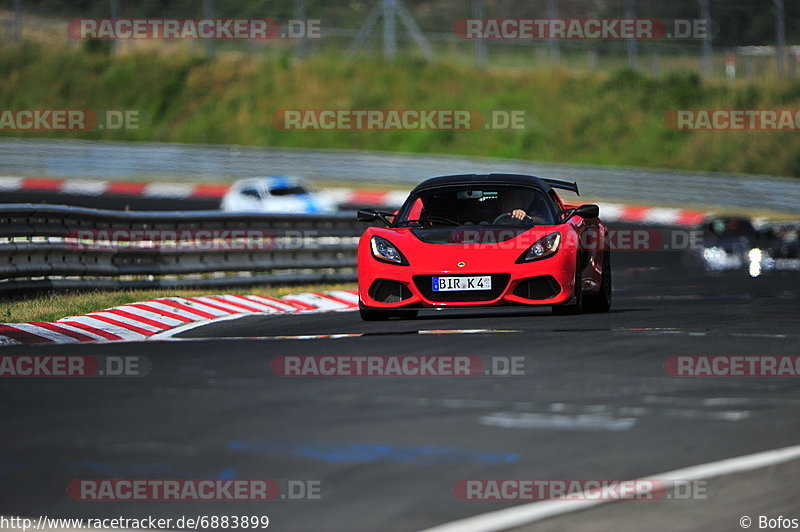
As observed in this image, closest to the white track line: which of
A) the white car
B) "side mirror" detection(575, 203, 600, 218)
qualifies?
"side mirror" detection(575, 203, 600, 218)

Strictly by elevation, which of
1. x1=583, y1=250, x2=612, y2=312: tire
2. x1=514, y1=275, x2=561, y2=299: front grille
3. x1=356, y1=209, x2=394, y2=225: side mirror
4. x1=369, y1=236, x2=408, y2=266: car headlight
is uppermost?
x1=356, y1=209, x2=394, y2=225: side mirror

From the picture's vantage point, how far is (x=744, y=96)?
159 feet

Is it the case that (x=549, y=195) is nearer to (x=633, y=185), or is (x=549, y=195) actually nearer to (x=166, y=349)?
(x=166, y=349)

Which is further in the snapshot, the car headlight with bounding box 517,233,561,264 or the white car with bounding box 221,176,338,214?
the white car with bounding box 221,176,338,214

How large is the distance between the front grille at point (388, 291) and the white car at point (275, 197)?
2003 centimetres

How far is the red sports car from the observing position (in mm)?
12305

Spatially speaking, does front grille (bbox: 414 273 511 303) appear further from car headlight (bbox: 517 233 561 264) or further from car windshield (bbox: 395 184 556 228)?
car windshield (bbox: 395 184 556 228)

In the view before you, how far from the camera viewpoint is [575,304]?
12.8 m

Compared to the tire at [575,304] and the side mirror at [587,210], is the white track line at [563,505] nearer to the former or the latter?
the tire at [575,304]

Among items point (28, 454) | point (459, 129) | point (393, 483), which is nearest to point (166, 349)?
point (28, 454)

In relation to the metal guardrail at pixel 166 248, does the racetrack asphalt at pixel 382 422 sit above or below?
below

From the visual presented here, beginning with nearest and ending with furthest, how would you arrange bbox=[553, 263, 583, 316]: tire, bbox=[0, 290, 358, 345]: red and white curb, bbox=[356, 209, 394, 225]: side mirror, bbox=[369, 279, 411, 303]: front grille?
bbox=[0, 290, 358, 345]: red and white curb
bbox=[369, 279, 411, 303]: front grille
bbox=[553, 263, 583, 316]: tire
bbox=[356, 209, 394, 225]: side mirror

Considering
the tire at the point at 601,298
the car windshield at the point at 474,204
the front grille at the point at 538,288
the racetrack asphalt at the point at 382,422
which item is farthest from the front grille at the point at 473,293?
the tire at the point at 601,298

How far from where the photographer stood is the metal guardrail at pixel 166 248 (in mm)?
14461
